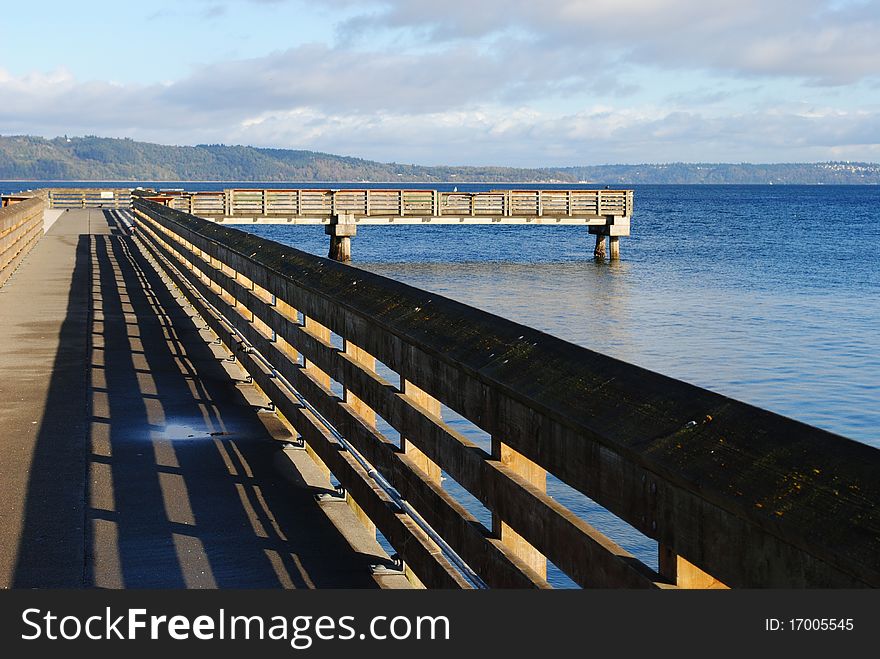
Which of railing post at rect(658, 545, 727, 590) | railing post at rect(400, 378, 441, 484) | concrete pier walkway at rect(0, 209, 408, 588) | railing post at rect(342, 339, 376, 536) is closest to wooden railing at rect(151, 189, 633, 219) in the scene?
concrete pier walkway at rect(0, 209, 408, 588)

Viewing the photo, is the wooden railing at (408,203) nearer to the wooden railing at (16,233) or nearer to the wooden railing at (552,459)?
the wooden railing at (16,233)

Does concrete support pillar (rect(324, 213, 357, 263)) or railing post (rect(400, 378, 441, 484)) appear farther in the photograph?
concrete support pillar (rect(324, 213, 357, 263))

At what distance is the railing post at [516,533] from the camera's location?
13.4 ft

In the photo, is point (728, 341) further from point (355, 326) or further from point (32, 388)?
point (355, 326)

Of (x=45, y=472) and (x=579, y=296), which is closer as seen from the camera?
(x=45, y=472)

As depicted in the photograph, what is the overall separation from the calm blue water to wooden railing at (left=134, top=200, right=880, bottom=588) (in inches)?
113

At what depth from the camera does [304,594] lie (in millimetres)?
3475

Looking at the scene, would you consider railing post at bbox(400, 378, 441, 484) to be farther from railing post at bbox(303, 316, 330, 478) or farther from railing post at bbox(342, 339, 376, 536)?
railing post at bbox(303, 316, 330, 478)

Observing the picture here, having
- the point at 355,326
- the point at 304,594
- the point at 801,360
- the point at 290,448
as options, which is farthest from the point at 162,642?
the point at 801,360

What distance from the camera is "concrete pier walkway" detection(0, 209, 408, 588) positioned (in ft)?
17.8

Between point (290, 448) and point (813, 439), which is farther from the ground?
point (813, 439)

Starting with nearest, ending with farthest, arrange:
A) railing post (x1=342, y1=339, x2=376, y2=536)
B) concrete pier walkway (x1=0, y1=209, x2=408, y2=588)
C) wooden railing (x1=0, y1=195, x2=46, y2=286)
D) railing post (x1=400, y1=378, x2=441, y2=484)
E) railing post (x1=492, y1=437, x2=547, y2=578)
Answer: railing post (x1=492, y1=437, x2=547, y2=578), railing post (x1=400, y1=378, x2=441, y2=484), concrete pier walkway (x1=0, y1=209, x2=408, y2=588), railing post (x1=342, y1=339, x2=376, y2=536), wooden railing (x1=0, y1=195, x2=46, y2=286)

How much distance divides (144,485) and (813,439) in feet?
16.6

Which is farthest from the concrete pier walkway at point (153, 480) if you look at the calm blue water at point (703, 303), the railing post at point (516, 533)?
the calm blue water at point (703, 303)
